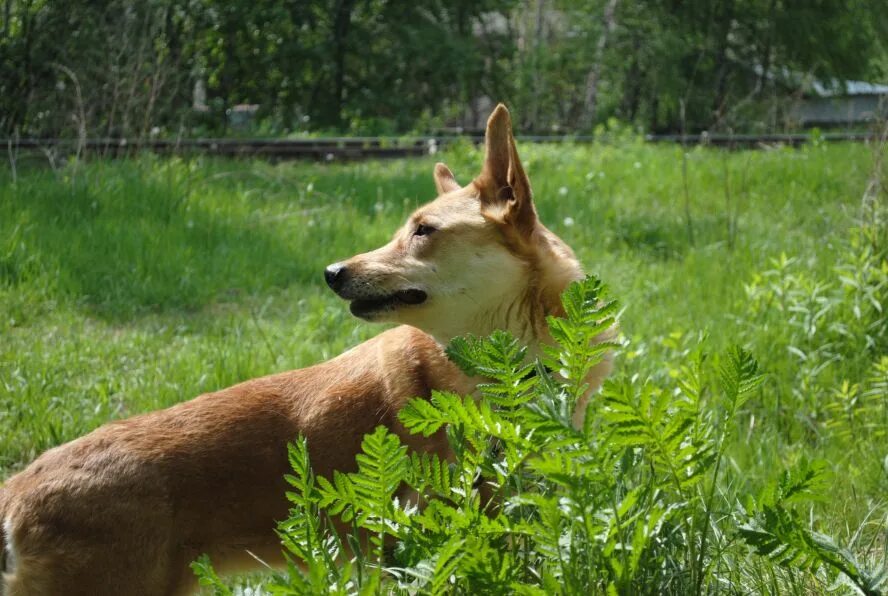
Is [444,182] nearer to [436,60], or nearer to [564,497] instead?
[564,497]

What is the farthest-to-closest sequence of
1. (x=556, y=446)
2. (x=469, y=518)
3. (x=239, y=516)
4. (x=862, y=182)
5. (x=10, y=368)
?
(x=862, y=182) → (x=10, y=368) → (x=239, y=516) → (x=469, y=518) → (x=556, y=446)

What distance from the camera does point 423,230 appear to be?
3479 mm

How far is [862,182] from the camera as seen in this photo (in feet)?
28.1

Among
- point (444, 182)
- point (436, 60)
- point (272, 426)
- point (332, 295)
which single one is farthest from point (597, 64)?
point (272, 426)

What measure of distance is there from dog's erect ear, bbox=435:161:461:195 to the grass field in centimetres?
97

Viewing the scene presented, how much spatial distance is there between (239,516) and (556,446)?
1.53 metres

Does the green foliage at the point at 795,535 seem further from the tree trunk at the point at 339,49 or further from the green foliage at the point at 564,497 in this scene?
the tree trunk at the point at 339,49

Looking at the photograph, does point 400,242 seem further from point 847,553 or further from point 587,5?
point 587,5

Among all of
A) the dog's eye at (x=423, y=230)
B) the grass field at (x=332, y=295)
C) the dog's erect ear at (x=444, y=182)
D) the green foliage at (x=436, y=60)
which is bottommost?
the grass field at (x=332, y=295)

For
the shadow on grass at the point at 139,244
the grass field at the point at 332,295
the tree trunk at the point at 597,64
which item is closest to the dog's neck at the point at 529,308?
the grass field at the point at 332,295

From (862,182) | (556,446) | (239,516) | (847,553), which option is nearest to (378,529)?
(556,446)

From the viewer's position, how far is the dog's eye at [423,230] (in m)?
3.46

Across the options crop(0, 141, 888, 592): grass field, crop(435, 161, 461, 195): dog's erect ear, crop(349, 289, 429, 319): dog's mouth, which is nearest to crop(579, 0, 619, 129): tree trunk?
crop(0, 141, 888, 592): grass field

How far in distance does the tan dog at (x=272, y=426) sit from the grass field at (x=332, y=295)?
0.75m
